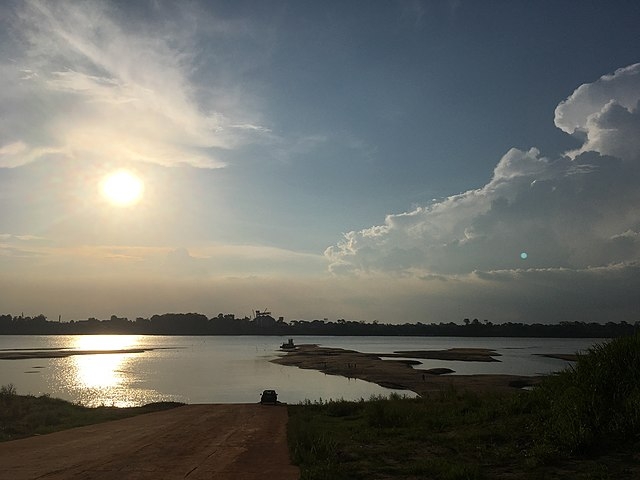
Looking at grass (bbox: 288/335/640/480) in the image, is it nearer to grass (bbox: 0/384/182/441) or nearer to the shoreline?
grass (bbox: 0/384/182/441)

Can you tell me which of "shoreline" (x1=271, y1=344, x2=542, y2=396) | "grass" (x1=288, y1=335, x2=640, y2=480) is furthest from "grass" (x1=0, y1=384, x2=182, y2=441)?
"shoreline" (x1=271, y1=344, x2=542, y2=396)

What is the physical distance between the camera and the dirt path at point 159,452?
625 inches

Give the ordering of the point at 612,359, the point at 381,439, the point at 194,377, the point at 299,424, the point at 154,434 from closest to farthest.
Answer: the point at 612,359 < the point at 381,439 < the point at 154,434 < the point at 299,424 < the point at 194,377

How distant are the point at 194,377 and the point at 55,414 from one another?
4977 cm

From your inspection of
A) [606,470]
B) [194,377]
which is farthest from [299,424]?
[194,377]

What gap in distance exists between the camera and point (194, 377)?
82312 mm

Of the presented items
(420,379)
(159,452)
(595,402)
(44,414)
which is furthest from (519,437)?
(420,379)

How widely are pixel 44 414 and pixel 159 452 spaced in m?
18.1

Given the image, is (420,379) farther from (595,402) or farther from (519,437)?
(595,402)

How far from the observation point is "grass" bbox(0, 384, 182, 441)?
2806 centimetres

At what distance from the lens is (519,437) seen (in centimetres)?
1775

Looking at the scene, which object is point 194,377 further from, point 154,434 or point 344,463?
point 344,463

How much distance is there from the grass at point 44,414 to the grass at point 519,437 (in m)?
14.8

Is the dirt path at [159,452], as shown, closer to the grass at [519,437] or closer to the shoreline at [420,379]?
the grass at [519,437]
